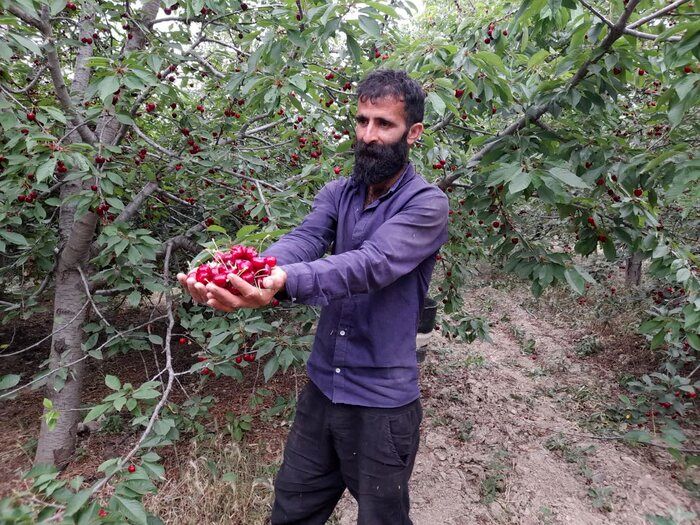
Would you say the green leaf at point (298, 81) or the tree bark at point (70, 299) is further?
the tree bark at point (70, 299)

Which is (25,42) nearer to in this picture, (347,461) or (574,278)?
(347,461)

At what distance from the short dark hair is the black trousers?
1.12m

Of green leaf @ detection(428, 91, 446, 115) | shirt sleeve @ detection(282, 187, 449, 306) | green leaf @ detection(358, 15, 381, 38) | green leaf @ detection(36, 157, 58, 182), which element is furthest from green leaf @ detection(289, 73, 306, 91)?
green leaf @ detection(36, 157, 58, 182)

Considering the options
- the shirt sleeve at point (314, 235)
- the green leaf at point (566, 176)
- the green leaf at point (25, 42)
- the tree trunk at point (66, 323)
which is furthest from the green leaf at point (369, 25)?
the tree trunk at point (66, 323)

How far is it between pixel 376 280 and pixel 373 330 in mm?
344

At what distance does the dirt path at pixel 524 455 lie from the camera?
9.11 ft

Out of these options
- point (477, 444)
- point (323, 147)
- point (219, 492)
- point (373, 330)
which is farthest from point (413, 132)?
point (477, 444)

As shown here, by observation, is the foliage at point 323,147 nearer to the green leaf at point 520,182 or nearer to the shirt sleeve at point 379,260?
the green leaf at point 520,182

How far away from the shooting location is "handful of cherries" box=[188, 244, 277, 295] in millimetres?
1129

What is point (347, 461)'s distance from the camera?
1.67m

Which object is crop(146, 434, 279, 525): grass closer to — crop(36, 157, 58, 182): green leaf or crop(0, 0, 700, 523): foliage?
crop(0, 0, 700, 523): foliage

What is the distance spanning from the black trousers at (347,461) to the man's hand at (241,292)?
0.70 meters

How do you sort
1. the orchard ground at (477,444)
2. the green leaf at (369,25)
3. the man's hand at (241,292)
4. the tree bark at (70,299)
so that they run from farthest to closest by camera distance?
the tree bark at (70,299), the orchard ground at (477,444), the green leaf at (369,25), the man's hand at (241,292)

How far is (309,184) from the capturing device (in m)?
2.54
